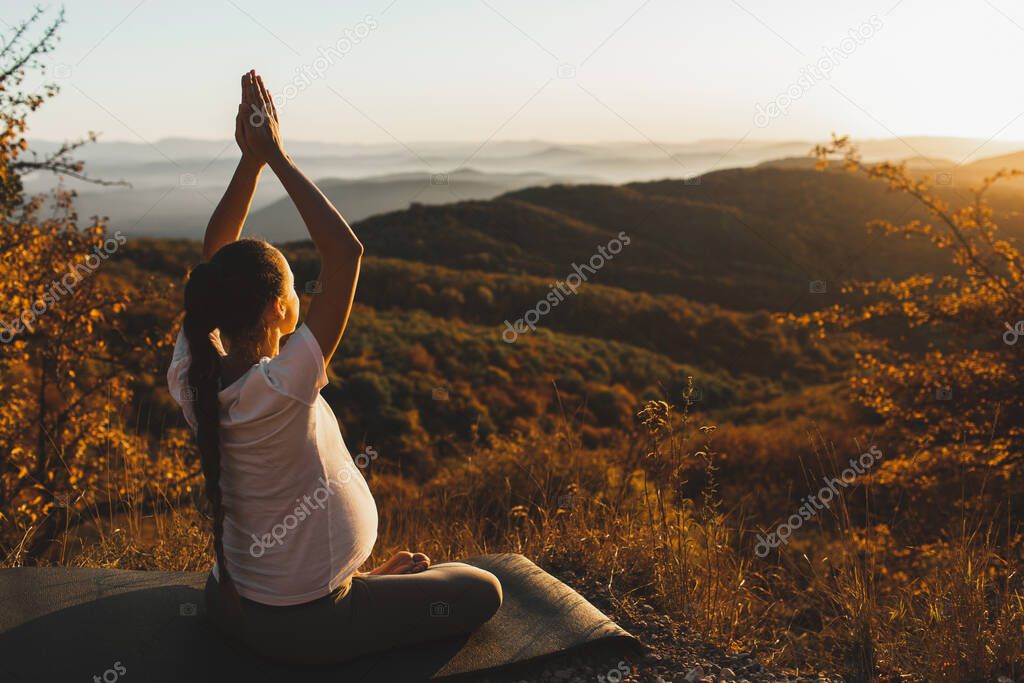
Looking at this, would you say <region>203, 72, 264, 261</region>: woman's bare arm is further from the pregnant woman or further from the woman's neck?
the woman's neck

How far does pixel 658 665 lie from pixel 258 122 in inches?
92.5

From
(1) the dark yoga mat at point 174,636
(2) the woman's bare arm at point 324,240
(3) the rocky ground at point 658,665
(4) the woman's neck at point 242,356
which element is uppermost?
(2) the woman's bare arm at point 324,240

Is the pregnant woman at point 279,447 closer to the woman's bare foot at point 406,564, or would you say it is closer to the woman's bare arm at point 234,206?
the woman's bare arm at point 234,206

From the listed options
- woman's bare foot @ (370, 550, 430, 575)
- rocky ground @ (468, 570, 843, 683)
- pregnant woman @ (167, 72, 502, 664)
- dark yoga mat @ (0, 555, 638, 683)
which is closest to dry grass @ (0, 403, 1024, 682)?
rocky ground @ (468, 570, 843, 683)

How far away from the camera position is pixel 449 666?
2.60m

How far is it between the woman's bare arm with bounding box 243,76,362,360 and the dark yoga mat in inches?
45.5

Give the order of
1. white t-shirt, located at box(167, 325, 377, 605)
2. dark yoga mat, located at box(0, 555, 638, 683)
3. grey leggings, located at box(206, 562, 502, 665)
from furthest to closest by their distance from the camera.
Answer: dark yoga mat, located at box(0, 555, 638, 683) < grey leggings, located at box(206, 562, 502, 665) < white t-shirt, located at box(167, 325, 377, 605)

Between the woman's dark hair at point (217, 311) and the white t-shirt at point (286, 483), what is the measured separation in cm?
6

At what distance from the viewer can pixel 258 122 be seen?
2.29 metres

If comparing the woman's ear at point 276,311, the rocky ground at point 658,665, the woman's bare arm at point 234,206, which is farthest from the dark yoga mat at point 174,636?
the woman's bare arm at point 234,206

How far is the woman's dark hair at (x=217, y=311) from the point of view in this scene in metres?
2.13

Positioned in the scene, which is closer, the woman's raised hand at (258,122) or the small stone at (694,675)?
the woman's raised hand at (258,122)

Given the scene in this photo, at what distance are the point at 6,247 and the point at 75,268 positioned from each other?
628mm

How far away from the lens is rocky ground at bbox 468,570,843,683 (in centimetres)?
275
